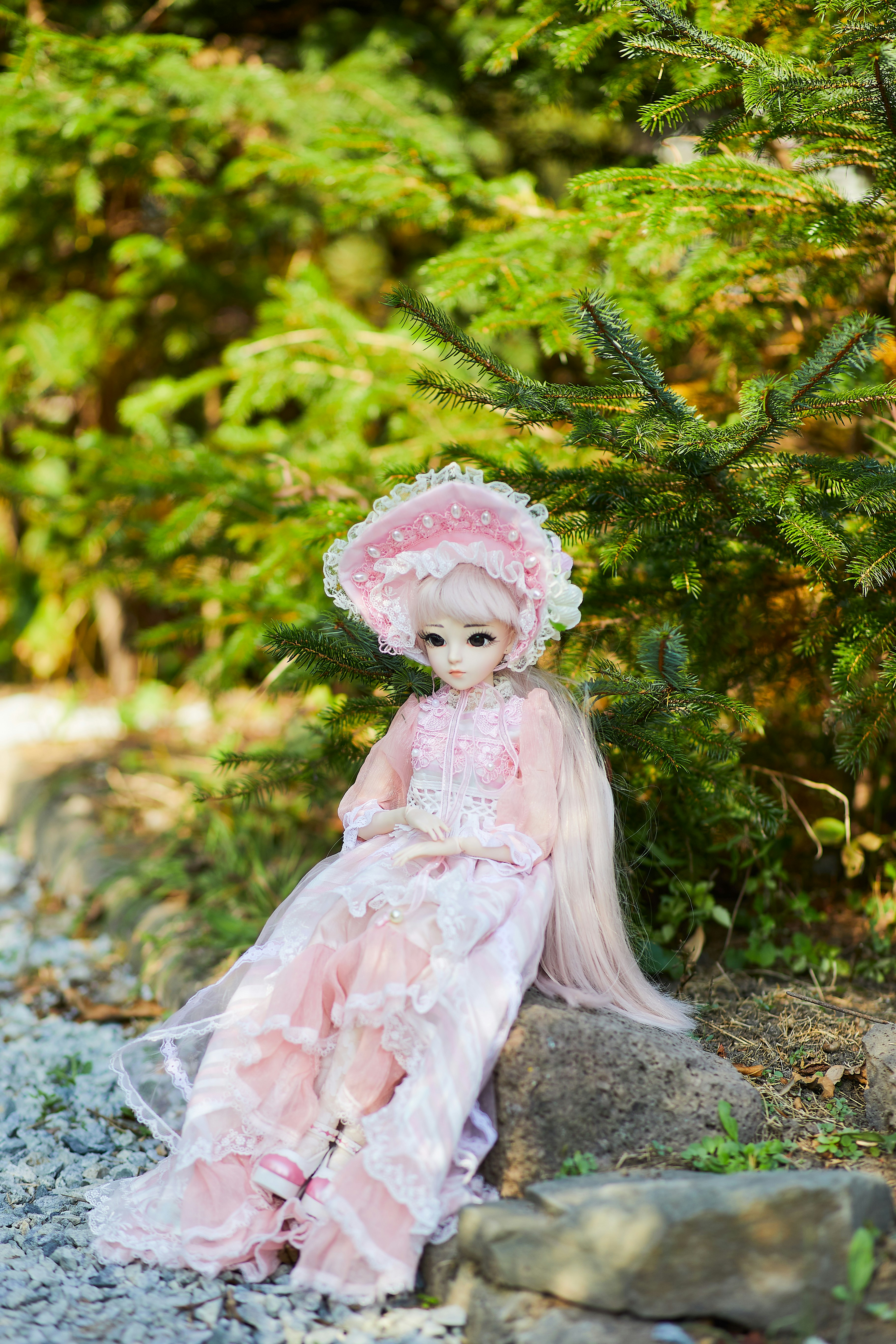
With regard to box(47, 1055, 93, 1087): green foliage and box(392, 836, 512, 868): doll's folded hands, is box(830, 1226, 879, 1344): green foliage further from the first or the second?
box(47, 1055, 93, 1087): green foliage

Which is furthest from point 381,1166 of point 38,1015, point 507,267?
point 507,267

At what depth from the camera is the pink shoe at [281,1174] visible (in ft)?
6.63

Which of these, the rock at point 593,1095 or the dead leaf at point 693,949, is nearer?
the rock at point 593,1095

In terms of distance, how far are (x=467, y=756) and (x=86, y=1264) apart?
52.6 inches

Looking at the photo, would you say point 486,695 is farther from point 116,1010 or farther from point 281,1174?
point 116,1010

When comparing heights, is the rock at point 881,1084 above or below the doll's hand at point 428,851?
below

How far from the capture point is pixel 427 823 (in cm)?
230

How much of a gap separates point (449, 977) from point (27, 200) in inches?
177

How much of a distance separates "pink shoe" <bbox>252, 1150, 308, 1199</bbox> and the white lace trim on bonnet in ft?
3.77

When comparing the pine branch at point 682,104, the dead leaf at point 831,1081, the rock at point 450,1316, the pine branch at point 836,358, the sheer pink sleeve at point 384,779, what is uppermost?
the pine branch at point 682,104

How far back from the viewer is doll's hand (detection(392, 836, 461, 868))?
7.27ft

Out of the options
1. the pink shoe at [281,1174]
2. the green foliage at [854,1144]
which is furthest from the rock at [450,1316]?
the green foliage at [854,1144]

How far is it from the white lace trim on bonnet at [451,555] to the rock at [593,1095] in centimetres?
87

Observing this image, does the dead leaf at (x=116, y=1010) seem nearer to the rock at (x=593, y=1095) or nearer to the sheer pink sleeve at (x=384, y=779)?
the sheer pink sleeve at (x=384, y=779)
